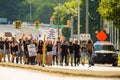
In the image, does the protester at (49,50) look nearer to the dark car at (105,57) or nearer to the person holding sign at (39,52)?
the person holding sign at (39,52)

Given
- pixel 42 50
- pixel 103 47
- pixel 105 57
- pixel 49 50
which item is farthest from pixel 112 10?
pixel 42 50

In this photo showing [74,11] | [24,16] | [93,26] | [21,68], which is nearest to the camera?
[21,68]

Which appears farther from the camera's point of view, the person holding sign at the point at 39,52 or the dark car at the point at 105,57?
the dark car at the point at 105,57

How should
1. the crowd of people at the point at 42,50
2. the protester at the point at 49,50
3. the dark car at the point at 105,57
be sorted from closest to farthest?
the crowd of people at the point at 42,50 < the protester at the point at 49,50 < the dark car at the point at 105,57

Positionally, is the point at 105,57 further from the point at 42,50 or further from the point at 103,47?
the point at 42,50

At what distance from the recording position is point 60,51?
141 ft

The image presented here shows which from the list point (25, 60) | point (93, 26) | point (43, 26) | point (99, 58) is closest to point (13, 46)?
point (25, 60)

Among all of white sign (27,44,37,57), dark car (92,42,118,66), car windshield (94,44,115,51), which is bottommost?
dark car (92,42,118,66)

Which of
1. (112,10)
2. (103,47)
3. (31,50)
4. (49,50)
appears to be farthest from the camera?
(103,47)

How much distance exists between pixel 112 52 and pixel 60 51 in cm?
608

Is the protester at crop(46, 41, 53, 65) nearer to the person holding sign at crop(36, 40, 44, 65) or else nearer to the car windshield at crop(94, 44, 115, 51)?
the person holding sign at crop(36, 40, 44, 65)

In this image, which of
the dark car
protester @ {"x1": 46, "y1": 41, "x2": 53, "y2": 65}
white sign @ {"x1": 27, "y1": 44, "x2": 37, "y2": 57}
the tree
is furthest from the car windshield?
white sign @ {"x1": 27, "y1": 44, "x2": 37, "y2": 57}

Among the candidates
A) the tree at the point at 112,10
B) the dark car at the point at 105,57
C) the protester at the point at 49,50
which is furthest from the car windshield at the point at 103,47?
the protester at the point at 49,50

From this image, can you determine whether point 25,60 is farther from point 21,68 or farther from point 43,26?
point 43,26
